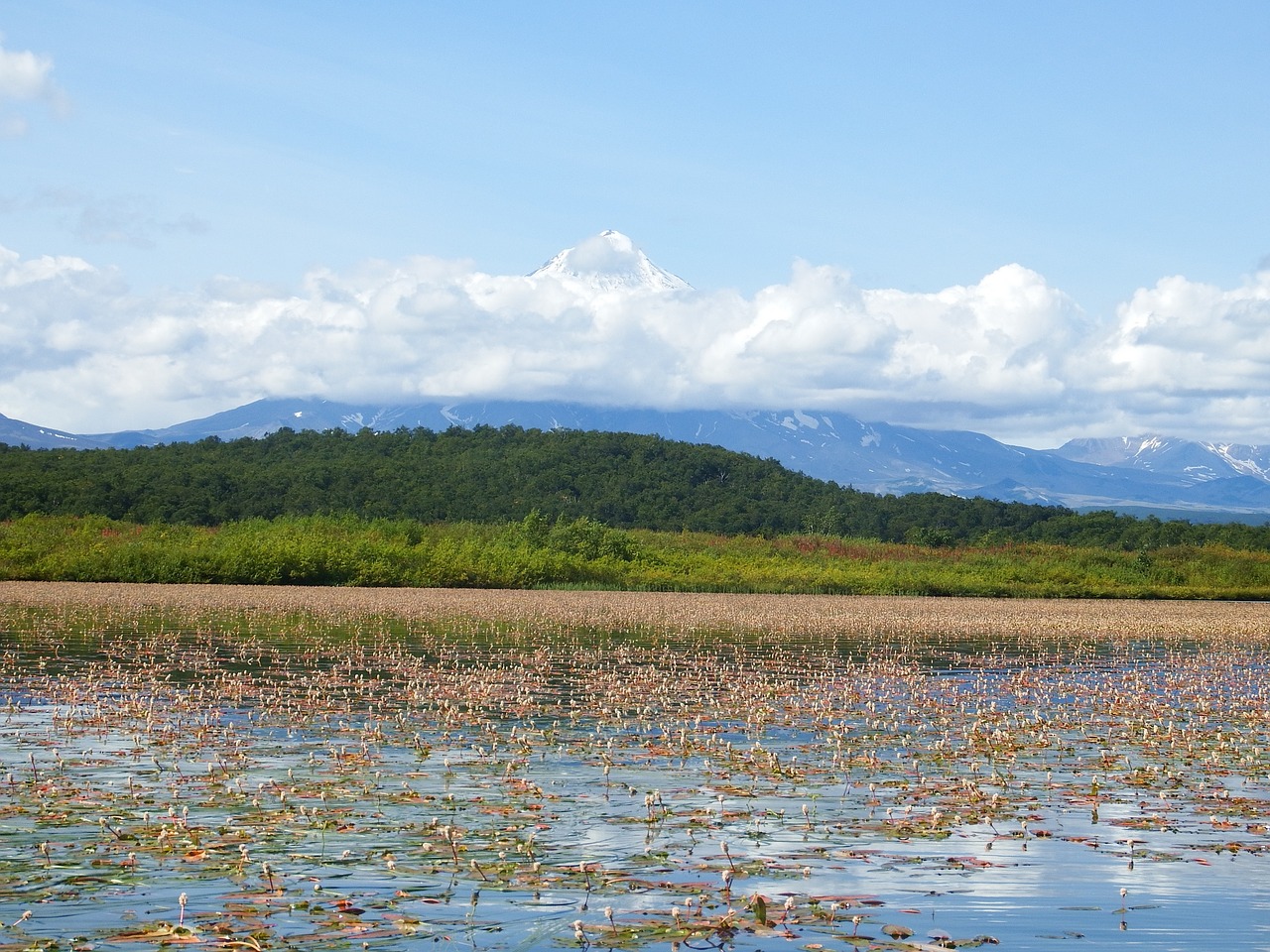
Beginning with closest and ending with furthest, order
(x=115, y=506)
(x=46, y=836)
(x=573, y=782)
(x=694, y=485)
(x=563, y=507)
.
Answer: (x=46, y=836)
(x=573, y=782)
(x=115, y=506)
(x=563, y=507)
(x=694, y=485)

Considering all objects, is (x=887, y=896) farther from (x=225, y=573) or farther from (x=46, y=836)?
(x=225, y=573)

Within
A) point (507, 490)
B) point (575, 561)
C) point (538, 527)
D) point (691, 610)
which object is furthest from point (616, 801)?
point (507, 490)

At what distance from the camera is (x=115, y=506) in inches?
3083

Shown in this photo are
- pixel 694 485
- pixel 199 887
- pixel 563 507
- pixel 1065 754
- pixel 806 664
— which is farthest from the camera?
pixel 694 485

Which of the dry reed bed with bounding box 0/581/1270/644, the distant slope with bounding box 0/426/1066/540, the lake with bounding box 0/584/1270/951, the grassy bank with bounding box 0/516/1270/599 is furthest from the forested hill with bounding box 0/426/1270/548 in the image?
the lake with bounding box 0/584/1270/951

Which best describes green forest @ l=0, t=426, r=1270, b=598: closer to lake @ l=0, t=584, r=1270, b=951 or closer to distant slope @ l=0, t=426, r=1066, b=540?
distant slope @ l=0, t=426, r=1066, b=540

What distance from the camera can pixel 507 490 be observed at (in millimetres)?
102188

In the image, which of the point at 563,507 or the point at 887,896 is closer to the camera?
the point at 887,896

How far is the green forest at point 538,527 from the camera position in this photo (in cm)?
5250

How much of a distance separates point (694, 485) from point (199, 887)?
10253cm

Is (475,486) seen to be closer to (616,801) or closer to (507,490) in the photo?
(507,490)

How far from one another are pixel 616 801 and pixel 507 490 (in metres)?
92.0

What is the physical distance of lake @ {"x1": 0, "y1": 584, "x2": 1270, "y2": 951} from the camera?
7609mm

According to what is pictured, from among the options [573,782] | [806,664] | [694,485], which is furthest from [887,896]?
[694,485]
